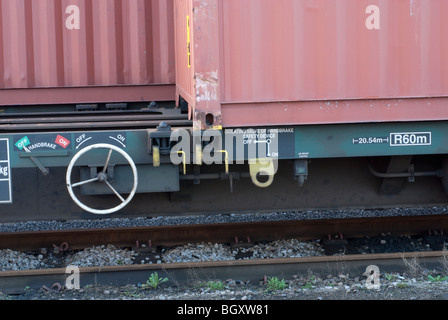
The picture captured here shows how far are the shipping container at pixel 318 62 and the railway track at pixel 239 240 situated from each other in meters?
1.35

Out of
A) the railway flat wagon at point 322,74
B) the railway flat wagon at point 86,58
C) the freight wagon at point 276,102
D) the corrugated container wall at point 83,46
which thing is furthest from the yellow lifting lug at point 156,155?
the corrugated container wall at point 83,46

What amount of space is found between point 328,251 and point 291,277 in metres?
0.99

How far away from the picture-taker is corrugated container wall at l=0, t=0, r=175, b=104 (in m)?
6.77

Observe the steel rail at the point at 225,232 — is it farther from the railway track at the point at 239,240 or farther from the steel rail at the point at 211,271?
the steel rail at the point at 211,271

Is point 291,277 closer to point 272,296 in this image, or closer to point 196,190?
point 272,296

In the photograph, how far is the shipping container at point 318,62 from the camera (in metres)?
4.93

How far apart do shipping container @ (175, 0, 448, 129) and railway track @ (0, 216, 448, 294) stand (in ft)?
4.43

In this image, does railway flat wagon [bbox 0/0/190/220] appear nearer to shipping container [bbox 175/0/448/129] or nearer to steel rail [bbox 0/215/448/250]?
steel rail [bbox 0/215/448/250]

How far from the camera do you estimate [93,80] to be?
22.8 feet

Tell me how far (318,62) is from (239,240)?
2293 mm

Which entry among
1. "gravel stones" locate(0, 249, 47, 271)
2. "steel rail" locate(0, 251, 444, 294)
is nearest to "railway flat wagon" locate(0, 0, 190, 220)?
"gravel stones" locate(0, 249, 47, 271)

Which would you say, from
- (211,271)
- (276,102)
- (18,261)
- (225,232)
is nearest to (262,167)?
(276,102)

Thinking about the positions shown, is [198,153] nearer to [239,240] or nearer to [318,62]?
[318,62]

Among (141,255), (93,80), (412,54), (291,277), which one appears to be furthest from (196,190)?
(412,54)
